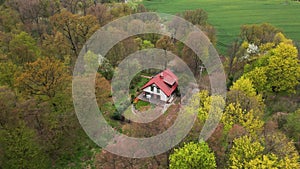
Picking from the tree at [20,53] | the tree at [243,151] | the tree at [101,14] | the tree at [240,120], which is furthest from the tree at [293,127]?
the tree at [101,14]

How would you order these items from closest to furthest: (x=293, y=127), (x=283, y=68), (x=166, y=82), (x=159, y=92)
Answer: (x=293, y=127) → (x=283, y=68) → (x=166, y=82) → (x=159, y=92)

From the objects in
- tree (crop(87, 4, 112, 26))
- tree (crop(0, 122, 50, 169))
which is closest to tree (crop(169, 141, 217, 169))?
tree (crop(0, 122, 50, 169))

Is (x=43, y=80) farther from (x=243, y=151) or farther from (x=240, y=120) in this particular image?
(x=243, y=151)

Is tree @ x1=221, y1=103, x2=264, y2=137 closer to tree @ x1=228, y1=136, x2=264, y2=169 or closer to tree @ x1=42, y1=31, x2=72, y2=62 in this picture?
tree @ x1=228, y1=136, x2=264, y2=169

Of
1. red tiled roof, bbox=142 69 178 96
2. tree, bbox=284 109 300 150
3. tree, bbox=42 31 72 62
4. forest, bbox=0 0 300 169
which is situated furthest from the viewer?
tree, bbox=42 31 72 62

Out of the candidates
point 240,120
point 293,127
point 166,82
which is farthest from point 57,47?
point 293,127
